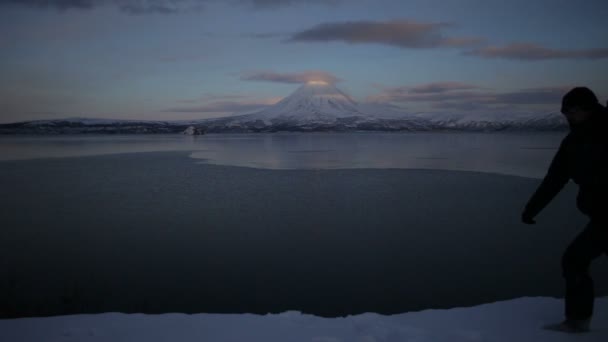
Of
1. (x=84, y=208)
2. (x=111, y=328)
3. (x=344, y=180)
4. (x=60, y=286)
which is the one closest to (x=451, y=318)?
(x=111, y=328)

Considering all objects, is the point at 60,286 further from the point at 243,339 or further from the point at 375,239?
the point at 375,239

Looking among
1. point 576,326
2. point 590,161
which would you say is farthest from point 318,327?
point 590,161

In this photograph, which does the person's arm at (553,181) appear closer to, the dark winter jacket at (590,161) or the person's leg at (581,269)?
the dark winter jacket at (590,161)

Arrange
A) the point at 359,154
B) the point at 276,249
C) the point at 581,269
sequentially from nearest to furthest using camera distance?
the point at 581,269 → the point at 276,249 → the point at 359,154

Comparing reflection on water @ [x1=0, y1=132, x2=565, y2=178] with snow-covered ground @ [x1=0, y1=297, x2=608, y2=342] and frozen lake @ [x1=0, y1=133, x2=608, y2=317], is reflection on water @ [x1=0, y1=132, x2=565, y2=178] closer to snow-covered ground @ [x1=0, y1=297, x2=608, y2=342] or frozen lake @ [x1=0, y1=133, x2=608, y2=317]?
frozen lake @ [x1=0, y1=133, x2=608, y2=317]

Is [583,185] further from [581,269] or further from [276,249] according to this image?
[276,249]

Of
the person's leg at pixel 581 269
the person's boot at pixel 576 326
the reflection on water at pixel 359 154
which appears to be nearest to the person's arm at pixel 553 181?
the person's leg at pixel 581 269

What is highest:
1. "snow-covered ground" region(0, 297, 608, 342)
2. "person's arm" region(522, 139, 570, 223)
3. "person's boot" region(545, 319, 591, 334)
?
"person's arm" region(522, 139, 570, 223)

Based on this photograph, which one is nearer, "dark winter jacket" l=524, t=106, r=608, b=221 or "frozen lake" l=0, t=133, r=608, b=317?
"dark winter jacket" l=524, t=106, r=608, b=221

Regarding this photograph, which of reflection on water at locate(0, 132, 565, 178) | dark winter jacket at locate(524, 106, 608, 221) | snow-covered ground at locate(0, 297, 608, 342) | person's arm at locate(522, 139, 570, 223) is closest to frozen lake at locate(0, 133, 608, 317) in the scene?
snow-covered ground at locate(0, 297, 608, 342)
